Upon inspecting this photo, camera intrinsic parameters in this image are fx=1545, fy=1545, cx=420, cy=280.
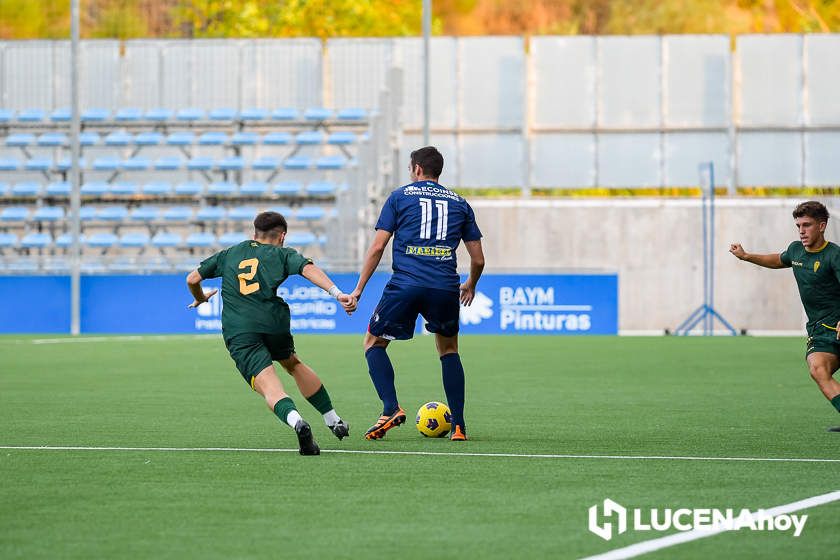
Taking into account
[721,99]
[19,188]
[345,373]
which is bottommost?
Answer: [345,373]

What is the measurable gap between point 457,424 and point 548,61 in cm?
2828

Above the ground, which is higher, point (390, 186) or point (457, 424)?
point (390, 186)

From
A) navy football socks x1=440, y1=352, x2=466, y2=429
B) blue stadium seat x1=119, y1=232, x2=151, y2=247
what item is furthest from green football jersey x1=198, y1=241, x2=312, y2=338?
blue stadium seat x1=119, y1=232, x2=151, y2=247

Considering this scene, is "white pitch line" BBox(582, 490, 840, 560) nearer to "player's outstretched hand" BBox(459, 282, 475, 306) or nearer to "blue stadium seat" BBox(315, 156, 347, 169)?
"player's outstretched hand" BBox(459, 282, 475, 306)

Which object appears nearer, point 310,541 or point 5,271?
point 310,541

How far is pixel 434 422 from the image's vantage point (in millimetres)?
11133

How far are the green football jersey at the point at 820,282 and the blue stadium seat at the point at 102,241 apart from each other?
23.9m

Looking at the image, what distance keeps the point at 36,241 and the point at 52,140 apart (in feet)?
11.8

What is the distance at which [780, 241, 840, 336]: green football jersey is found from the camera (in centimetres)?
1123

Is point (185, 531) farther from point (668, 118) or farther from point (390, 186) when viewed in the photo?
point (668, 118)

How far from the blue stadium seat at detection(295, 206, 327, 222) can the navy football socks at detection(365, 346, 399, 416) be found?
22.0 m

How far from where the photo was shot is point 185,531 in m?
6.96

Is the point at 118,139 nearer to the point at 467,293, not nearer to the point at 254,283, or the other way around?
the point at 467,293

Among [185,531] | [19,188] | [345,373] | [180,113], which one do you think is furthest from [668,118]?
[185,531]
